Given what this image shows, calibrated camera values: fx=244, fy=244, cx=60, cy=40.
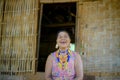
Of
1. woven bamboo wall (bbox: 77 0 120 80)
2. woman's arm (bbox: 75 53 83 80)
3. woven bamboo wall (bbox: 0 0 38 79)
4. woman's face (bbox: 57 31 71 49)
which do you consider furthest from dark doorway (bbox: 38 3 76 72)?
woman's arm (bbox: 75 53 83 80)

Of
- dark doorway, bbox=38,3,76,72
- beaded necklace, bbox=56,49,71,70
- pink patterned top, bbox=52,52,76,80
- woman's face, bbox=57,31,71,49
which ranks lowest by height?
pink patterned top, bbox=52,52,76,80

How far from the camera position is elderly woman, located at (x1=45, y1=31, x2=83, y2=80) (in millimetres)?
3633

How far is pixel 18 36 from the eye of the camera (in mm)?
5762

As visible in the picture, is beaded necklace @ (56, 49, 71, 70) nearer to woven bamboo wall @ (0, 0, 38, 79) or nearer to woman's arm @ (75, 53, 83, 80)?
woman's arm @ (75, 53, 83, 80)

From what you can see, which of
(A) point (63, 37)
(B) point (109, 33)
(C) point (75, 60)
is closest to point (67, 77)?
(C) point (75, 60)

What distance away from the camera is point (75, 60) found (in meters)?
3.68

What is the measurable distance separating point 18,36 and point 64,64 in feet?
7.86

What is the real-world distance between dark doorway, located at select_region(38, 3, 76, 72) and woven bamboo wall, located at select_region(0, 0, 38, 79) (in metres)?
2.08

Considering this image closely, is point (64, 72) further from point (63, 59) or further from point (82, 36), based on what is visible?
point (82, 36)

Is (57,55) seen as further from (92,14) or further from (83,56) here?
(92,14)

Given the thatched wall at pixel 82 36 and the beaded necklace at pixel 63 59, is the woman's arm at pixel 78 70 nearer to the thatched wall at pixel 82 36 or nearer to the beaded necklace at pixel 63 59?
the beaded necklace at pixel 63 59

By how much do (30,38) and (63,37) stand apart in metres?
2.06

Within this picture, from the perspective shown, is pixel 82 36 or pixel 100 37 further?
pixel 82 36

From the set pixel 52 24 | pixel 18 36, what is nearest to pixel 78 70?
pixel 18 36
